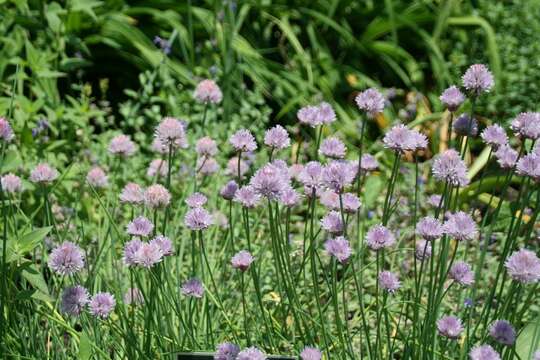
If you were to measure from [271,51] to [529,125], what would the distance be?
3258 mm

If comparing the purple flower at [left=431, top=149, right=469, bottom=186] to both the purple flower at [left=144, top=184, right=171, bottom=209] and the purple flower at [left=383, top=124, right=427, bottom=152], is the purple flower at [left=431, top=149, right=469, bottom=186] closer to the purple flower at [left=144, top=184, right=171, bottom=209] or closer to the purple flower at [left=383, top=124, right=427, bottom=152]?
the purple flower at [left=383, top=124, right=427, bottom=152]

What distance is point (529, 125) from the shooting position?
160 centimetres

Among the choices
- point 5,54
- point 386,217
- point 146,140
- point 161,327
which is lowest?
point 161,327

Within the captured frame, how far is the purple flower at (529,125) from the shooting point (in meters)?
1.60

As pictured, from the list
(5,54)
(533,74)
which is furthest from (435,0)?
(5,54)

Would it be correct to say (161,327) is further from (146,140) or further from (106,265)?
(146,140)

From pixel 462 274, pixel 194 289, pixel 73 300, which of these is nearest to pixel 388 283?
pixel 462 274

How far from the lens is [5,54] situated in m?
3.69

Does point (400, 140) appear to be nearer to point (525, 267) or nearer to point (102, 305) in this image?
point (525, 267)

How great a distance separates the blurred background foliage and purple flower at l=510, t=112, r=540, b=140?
2.11 meters

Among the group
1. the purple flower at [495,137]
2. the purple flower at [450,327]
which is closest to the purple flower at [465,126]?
the purple flower at [495,137]

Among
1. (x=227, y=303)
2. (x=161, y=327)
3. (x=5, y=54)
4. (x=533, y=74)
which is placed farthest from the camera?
(x=533, y=74)

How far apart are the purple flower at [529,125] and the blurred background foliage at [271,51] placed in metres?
2.11

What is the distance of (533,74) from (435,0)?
929mm
